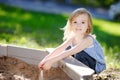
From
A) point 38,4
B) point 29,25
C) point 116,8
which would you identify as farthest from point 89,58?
point 38,4

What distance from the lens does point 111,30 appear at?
10844 mm

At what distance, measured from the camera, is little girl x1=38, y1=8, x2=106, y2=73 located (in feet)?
12.9

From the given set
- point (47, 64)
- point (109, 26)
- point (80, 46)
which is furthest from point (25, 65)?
point (109, 26)

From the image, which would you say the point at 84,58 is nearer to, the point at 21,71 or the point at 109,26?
the point at 21,71

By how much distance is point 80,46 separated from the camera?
3.98 meters

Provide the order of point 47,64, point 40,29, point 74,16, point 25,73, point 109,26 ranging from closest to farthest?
point 47,64 < point 74,16 < point 25,73 < point 40,29 < point 109,26

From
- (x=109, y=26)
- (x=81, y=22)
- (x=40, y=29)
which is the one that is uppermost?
(x=109, y=26)

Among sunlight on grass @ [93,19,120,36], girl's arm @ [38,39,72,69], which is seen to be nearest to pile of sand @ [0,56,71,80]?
girl's arm @ [38,39,72,69]

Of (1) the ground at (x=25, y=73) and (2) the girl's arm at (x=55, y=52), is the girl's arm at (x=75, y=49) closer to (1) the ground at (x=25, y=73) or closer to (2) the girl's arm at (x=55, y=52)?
(2) the girl's arm at (x=55, y=52)

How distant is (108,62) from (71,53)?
1.42m

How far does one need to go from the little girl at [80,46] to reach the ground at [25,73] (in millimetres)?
156

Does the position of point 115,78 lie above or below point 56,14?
below

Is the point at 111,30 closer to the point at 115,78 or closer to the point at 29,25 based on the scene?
the point at 29,25

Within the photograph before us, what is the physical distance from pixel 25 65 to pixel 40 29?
200 inches
